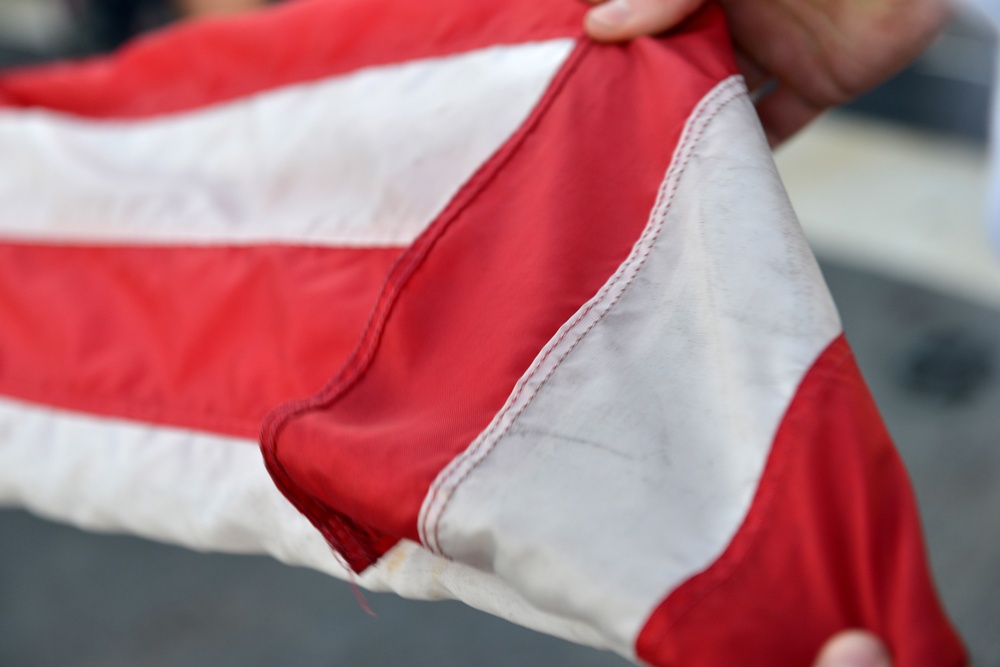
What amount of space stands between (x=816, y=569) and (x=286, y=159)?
1.71 ft

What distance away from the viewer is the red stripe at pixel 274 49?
25.3 inches

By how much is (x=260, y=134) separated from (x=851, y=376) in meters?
0.54

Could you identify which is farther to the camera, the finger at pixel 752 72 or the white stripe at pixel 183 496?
the finger at pixel 752 72

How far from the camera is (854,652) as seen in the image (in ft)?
1.24

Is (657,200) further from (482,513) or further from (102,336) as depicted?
(102,336)

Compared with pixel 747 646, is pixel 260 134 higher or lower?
higher

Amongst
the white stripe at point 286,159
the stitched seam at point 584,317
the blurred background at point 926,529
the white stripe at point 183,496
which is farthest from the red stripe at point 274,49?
the blurred background at point 926,529

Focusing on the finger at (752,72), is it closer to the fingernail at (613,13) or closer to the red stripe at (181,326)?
the fingernail at (613,13)

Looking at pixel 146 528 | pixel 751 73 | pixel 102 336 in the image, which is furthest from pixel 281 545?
pixel 751 73

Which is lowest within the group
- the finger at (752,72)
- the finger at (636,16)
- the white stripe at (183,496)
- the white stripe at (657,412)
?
the white stripe at (183,496)

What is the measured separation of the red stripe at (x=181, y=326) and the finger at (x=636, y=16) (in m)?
0.21

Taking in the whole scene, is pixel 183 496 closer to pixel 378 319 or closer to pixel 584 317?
pixel 378 319

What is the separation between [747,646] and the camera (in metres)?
0.38

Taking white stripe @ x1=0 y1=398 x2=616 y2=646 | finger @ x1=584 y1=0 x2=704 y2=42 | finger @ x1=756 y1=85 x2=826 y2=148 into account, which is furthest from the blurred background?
finger @ x1=584 y1=0 x2=704 y2=42
